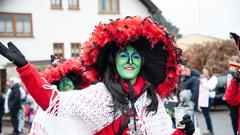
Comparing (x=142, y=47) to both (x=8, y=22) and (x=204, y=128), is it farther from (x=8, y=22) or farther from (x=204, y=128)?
(x=8, y=22)

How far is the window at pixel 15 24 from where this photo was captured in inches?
813

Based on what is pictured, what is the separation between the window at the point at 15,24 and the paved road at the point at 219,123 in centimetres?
814

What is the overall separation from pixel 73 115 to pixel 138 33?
744 mm

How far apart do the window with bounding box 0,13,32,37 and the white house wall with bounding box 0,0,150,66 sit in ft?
0.63

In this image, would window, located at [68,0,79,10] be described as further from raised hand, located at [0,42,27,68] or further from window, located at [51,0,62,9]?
raised hand, located at [0,42,27,68]

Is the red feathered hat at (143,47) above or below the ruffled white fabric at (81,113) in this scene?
above

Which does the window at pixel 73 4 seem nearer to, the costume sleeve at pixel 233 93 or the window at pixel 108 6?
the window at pixel 108 6

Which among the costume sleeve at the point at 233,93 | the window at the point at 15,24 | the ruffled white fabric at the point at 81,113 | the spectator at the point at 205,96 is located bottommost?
the spectator at the point at 205,96

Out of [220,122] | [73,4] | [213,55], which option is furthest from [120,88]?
[73,4]

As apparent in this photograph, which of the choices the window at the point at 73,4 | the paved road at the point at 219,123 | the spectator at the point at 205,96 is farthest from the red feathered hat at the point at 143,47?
the window at the point at 73,4

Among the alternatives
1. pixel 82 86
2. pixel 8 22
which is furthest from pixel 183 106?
pixel 8 22

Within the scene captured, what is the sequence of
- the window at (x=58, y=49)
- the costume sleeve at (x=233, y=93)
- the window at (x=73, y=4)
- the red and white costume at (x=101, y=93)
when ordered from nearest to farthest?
the red and white costume at (x=101, y=93) → the costume sleeve at (x=233, y=93) → the window at (x=58, y=49) → the window at (x=73, y=4)

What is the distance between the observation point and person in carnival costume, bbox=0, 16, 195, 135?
304 cm

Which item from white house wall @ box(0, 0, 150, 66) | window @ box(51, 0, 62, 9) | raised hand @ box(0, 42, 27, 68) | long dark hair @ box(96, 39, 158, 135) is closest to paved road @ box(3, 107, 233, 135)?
long dark hair @ box(96, 39, 158, 135)
